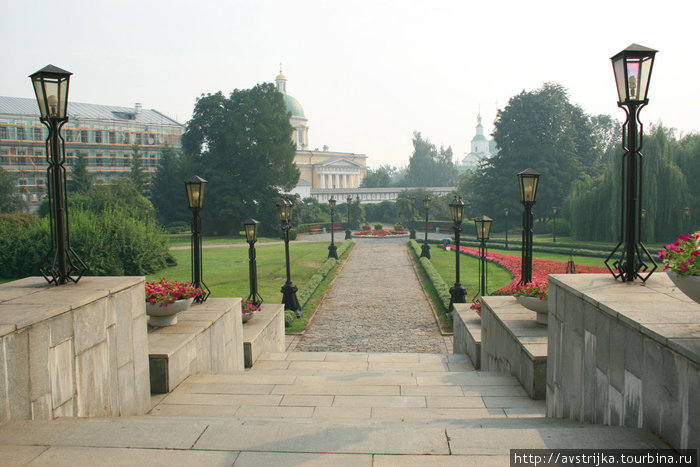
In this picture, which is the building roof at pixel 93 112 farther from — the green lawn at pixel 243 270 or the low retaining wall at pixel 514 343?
the low retaining wall at pixel 514 343

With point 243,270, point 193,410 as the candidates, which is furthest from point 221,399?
point 243,270

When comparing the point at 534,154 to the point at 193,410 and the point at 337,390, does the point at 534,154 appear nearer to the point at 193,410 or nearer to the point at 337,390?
the point at 337,390

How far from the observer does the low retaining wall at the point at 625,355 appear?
2.58 m

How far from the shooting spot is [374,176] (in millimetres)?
80562

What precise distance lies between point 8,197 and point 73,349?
43.2m

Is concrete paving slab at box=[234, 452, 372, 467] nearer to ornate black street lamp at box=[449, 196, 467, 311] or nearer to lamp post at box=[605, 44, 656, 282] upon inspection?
lamp post at box=[605, 44, 656, 282]

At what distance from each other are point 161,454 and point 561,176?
42.2 metres

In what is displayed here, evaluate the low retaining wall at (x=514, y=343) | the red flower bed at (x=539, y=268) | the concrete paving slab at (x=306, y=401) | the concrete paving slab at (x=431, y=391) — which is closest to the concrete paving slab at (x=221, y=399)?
the concrete paving slab at (x=306, y=401)

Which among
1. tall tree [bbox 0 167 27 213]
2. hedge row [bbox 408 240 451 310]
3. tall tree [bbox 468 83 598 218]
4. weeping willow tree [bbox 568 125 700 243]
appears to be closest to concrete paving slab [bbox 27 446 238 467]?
hedge row [bbox 408 240 451 310]

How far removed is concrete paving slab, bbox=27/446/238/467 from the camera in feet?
8.55

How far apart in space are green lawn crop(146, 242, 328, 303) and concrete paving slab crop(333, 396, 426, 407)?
32.4 ft

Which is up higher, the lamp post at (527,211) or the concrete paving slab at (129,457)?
the lamp post at (527,211)

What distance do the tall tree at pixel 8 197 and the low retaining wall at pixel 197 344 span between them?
3941 cm

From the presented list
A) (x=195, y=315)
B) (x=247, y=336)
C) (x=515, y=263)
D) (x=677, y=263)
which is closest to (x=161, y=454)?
(x=677, y=263)
